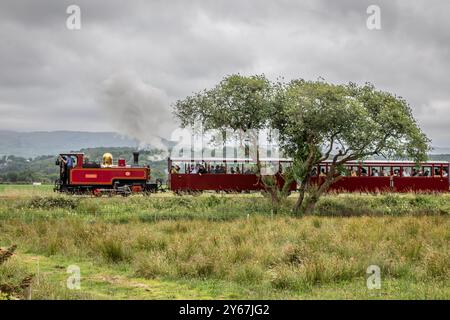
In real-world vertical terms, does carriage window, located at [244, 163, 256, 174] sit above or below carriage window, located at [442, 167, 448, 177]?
above

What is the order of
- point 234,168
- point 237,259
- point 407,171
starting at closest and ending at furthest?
1. point 237,259
2. point 407,171
3. point 234,168

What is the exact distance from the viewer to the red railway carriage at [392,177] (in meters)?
36.5

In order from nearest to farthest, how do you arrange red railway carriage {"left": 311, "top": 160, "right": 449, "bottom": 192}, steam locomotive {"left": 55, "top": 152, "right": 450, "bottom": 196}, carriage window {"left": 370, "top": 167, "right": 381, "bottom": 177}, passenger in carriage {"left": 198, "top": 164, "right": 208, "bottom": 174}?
steam locomotive {"left": 55, "top": 152, "right": 450, "bottom": 196}
red railway carriage {"left": 311, "top": 160, "right": 449, "bottom": 192}
passenger in carriage {"left": 198, "top": 164, "right": 208, "bottom": 174}
carriage window {"left": 370, "top": 167, "right": 381, "bottom": 177}

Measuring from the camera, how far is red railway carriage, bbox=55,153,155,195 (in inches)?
1382

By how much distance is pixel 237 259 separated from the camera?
13.2 m

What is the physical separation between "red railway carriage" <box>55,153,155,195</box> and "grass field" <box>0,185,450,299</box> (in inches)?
562

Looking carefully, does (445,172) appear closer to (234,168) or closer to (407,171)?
(407,171)

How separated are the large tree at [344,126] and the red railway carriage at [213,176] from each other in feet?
22.4

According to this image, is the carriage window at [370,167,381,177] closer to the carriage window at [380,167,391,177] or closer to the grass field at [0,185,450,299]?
the carriage window at [380,167,391,177]

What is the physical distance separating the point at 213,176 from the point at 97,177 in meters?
7.78

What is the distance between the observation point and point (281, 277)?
35.7 feet

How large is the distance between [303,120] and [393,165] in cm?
1154

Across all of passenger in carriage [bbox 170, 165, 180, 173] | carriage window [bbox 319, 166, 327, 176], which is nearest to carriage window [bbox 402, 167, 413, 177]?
carriage window [bbox 319, 166, 327, 176]

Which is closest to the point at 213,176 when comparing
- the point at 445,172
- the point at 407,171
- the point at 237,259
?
the point at 407,171
